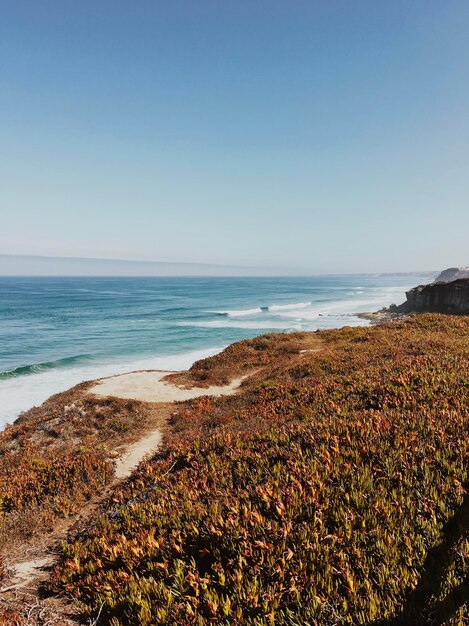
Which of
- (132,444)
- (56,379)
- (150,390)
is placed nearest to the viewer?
(132,444)

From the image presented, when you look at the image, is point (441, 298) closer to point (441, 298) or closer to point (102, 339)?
point (441, 298)

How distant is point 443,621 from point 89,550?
492 centimetres

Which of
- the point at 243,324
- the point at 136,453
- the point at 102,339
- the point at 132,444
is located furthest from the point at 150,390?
the point at 243,324

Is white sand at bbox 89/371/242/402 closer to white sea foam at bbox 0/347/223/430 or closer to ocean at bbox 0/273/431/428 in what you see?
white sea foam at bbox 0/347/223/430

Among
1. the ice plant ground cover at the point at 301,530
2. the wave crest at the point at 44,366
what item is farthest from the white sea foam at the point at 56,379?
the ice plant ground cover at the point at 301,530

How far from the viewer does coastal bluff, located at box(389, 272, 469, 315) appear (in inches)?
2053

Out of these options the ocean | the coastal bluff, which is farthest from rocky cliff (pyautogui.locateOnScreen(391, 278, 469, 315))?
the ocean

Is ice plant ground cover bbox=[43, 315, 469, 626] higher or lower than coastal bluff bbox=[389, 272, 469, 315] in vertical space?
lower

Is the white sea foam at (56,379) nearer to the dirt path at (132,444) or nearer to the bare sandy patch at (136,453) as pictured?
the dirt path at (132,444)

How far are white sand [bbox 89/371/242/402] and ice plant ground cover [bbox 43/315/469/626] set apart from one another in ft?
35.6

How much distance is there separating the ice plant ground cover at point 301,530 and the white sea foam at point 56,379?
21.3 metres

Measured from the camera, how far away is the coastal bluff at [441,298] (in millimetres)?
52156

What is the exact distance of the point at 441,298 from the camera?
57.7m

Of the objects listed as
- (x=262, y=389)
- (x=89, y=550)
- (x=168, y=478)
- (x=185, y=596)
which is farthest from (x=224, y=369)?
(x=185, y=596)
